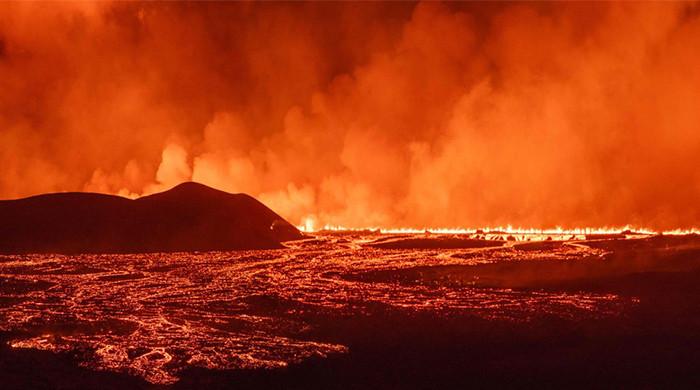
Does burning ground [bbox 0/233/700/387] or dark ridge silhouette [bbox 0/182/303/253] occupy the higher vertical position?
dark ridge silhouette [bbox 0/182/303/253]

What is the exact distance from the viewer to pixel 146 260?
7000cm

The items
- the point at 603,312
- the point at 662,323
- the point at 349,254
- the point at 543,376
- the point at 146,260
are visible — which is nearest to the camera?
the point at 543,376

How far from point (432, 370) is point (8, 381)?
14.7 metres

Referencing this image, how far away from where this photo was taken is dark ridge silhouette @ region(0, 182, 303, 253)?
278 ft

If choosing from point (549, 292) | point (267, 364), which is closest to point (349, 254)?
point (549, 292)

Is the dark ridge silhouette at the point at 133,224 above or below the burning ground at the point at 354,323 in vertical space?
above

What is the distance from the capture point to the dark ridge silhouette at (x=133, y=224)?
278 ft

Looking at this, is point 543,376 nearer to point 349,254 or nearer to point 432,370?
point 432,370

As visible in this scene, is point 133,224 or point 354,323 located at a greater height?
point 133,224

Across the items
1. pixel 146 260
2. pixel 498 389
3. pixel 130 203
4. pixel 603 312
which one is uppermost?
pixel 130 203

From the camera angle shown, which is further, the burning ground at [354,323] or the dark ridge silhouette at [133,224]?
the dark ridge silhouette at [133,224]

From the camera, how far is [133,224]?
92250 millimetres

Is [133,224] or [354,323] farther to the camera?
[133,224]

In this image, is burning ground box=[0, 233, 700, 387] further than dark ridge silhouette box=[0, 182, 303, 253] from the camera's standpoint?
No
